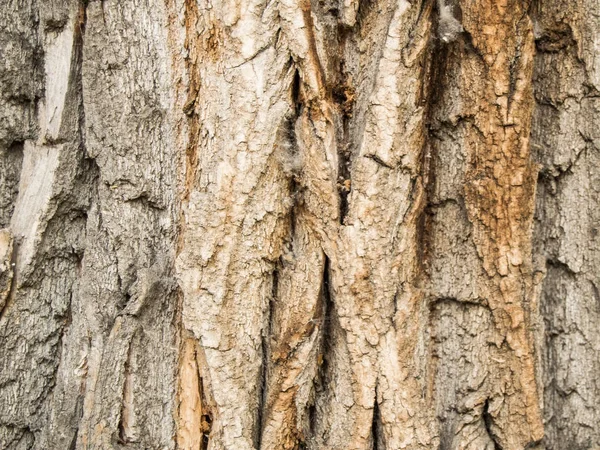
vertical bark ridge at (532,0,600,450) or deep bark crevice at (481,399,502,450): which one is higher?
vertical bark ridge at (532,0,600,450)

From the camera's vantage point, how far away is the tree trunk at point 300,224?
4.40ft

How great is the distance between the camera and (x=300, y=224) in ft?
4.60

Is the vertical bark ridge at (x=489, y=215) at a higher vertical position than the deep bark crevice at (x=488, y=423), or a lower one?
higher

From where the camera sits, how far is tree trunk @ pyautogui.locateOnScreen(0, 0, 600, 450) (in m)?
1.34

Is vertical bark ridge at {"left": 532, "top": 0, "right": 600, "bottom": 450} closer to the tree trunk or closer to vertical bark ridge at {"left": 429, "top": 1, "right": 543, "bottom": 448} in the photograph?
the tree trunk

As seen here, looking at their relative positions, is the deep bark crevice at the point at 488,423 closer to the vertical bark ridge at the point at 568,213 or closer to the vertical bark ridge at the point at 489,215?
the vertical bark ridge at the point at 489,215

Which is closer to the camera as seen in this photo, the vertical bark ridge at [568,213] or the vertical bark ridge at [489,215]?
the vertical bark ridge at [489,215]

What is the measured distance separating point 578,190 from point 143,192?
3.72ft

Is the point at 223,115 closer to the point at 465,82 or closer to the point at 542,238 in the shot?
the point at 465,82

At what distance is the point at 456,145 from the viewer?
145 cm

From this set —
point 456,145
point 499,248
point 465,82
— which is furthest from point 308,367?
point 465,82

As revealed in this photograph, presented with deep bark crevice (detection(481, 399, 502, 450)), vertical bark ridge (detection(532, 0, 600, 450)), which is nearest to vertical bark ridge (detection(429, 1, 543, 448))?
deep bark crevice (detection(481, 399, 502, 450))

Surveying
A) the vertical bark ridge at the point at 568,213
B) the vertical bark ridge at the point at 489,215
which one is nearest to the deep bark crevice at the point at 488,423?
the vertical bark ridge at the point at 489,215

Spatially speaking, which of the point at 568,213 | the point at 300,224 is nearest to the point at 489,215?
the point at 568,213
